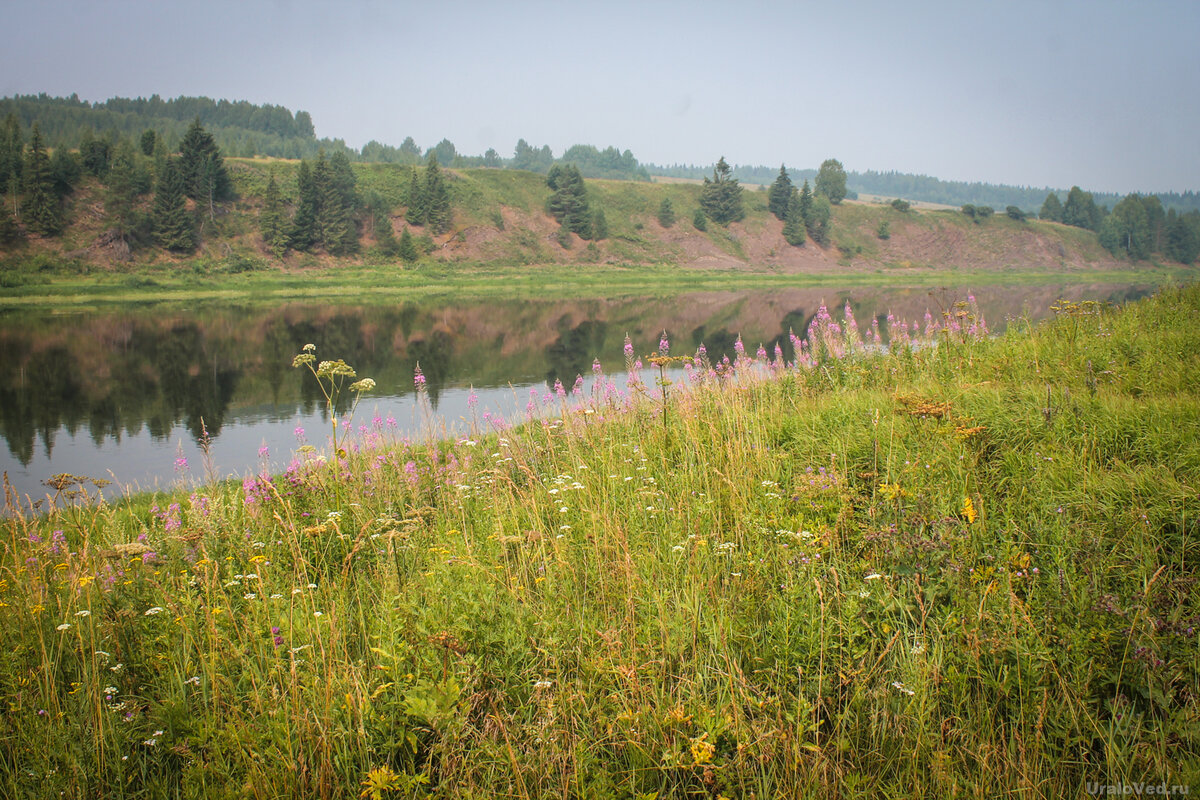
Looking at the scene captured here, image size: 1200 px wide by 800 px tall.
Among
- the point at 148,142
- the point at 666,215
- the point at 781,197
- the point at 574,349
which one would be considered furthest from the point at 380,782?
the point at 781,197

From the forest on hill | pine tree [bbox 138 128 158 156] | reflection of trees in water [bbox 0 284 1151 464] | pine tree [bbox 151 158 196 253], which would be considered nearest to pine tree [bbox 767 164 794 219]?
the forest on hill

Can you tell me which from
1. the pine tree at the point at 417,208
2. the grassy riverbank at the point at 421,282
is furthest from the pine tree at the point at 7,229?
the pine tree at the point at 417,208

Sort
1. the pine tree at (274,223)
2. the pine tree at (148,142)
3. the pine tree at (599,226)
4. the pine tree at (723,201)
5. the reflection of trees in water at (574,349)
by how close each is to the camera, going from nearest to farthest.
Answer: the reflection of trees in water at (574,349) < the pine tree at (274,223) < the pine tree at (148,142) < the pine tree at (599,226) < the pine tree at (723,201)

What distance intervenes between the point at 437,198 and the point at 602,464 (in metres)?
71.0

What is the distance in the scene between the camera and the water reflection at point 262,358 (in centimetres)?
1414

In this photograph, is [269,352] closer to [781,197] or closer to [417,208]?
[417,208]

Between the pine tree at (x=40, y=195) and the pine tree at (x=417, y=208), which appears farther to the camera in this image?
the pine tree at (x=417, y=208)

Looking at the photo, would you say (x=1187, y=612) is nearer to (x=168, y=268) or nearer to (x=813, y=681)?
(x=813, y=681)

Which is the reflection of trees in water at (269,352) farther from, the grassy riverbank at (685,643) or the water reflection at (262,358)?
the grassy riverbank at (685,643)

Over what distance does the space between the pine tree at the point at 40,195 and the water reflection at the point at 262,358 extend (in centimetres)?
2542

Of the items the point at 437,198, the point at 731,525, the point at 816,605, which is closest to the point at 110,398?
the point at 731,525

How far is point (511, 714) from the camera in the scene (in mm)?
3047

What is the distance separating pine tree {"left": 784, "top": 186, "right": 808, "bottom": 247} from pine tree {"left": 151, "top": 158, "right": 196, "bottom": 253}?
2698 inches

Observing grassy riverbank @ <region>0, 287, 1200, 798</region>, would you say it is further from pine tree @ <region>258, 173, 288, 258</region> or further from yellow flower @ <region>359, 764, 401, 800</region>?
pine tree @ <region>258, 173, 288, 258</region>
